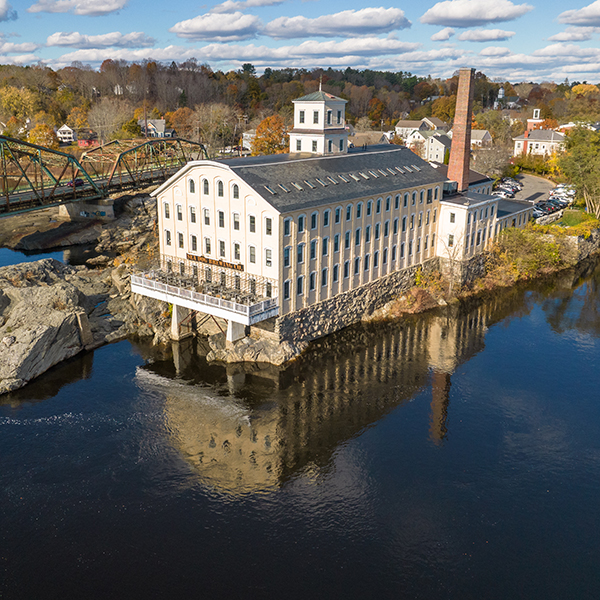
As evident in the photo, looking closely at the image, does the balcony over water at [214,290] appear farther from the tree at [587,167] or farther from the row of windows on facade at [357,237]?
the tree at [587,167]

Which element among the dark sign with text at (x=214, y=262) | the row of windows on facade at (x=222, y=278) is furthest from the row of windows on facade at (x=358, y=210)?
the dark sign with text at (x=214, y=262)

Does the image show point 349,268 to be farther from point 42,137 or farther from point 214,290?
point 42,137

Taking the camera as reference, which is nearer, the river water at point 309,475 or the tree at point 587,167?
the river water at point 309,475

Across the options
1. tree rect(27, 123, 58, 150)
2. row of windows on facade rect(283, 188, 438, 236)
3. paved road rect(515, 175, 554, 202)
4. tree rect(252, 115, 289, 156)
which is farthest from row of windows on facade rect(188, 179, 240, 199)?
tree rect(27, 123, 58, 150)

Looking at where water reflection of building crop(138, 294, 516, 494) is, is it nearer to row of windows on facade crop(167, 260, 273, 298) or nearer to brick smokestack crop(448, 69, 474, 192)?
row of windows on facade crop(167, 260, 273, 298)

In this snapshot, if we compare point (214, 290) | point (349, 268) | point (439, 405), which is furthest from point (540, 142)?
point (214, 290)
